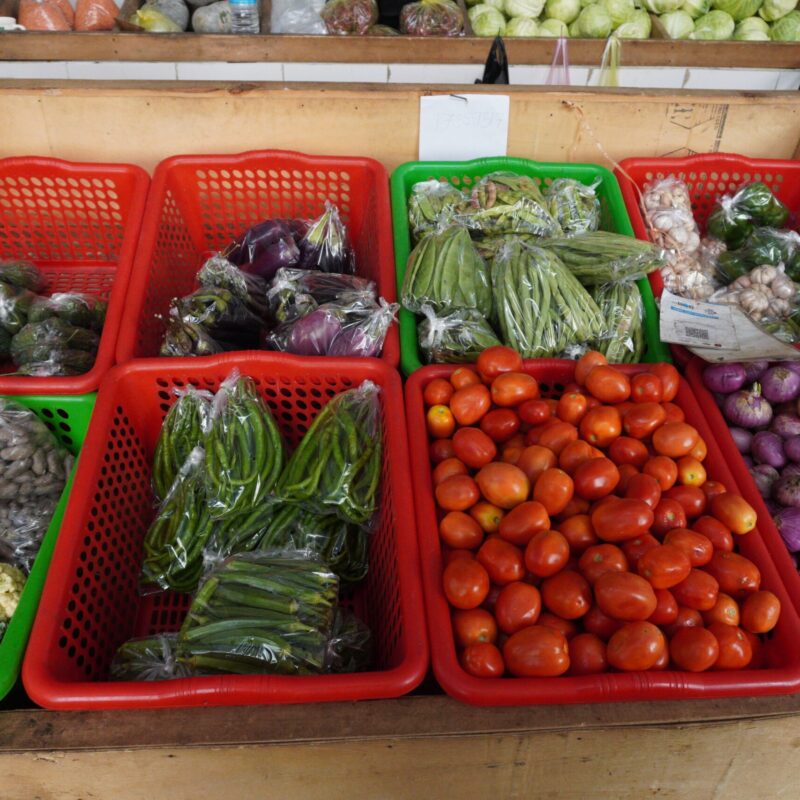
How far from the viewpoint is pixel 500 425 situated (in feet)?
5.83

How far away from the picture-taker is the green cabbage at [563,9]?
14.1ft

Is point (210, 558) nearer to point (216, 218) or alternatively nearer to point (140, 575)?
point (140, 575)

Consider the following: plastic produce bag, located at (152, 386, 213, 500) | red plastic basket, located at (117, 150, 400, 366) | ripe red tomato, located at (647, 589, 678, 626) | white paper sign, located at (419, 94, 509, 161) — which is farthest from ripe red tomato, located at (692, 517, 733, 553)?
white paper sign, located at (419, 94, 509, 161)

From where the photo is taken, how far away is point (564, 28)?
4.22 meters

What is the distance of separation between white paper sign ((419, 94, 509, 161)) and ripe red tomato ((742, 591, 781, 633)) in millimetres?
2067

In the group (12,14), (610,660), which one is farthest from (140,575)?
(12,14)

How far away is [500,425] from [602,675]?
2.30 ft

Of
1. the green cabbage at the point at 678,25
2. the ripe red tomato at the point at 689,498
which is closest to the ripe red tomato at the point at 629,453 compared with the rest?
the ripe red tomato at the point at 689,498

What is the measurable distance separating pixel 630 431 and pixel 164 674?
1341mm

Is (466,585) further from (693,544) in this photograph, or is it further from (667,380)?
(667,380)

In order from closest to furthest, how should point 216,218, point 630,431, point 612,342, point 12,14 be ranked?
point 630,431
point 612,342
point 216,218
point 12,14

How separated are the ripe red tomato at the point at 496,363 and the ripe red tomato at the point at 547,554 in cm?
54

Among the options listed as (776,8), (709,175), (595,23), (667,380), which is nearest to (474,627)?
(667,380)

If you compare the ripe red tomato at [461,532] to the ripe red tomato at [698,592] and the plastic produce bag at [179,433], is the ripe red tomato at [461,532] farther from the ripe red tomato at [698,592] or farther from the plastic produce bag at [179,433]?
the plastic produce bag at [179,433]
